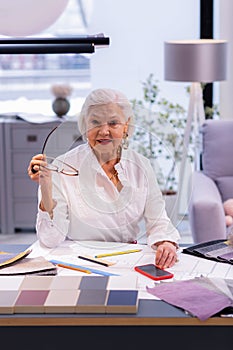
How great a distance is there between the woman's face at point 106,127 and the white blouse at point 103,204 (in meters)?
0.04

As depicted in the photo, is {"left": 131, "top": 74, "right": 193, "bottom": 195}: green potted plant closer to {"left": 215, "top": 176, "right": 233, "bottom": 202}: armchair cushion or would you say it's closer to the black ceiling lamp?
the black ceiling lamp

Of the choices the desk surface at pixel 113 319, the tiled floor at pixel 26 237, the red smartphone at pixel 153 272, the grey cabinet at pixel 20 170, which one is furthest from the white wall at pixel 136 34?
the desk surface at pixel 113 319

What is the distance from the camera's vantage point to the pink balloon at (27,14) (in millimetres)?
1855

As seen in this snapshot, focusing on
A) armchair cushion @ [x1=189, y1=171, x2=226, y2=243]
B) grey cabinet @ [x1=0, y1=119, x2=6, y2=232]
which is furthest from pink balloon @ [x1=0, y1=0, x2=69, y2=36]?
grey cabinet @ [x1=0, y1=119, x2=6, y2=232]

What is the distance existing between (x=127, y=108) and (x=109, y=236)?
0.41 meters

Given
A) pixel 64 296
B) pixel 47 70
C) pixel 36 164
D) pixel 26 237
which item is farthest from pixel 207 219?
pixel 47 70

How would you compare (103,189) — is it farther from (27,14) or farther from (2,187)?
(2,187)

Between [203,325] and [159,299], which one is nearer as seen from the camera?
[203,325]

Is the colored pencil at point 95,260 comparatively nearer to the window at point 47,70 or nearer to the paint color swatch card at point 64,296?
the paint color swatch card at point 64,296

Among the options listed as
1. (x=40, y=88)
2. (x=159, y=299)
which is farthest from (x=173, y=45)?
(x=159, y=299)

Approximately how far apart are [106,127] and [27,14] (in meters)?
0.48

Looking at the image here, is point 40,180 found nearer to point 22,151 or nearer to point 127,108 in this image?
point 127,108

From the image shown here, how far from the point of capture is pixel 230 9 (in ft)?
17.3

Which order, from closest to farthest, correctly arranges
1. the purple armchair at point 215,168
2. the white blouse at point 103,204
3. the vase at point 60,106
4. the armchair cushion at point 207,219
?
the white blouse at point 103,204
the armchair cushion at point 207,219
the purple armchair at point 215,168
the vase at point 60,106
